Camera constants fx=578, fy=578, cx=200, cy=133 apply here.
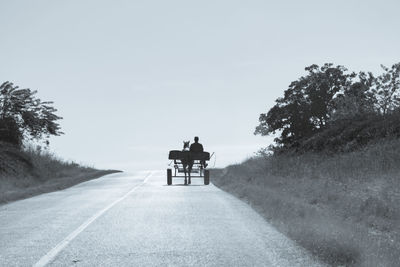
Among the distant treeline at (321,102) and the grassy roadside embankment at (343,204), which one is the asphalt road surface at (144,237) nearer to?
the grassy roadside embankment at (343,204)

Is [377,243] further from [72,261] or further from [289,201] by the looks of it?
[289,201]

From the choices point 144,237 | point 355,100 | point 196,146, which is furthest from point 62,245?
point 355,100

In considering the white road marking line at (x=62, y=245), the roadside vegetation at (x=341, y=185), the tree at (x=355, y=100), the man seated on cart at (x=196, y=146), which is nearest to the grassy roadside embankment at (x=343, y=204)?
the roadside vegetation at (x=341, y=185)

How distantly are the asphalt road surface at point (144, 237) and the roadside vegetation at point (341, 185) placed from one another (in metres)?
0.66

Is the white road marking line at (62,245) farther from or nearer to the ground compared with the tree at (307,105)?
nearer to the ground

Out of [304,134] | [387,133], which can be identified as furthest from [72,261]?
[304,134]

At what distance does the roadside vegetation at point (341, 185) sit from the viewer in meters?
9.37

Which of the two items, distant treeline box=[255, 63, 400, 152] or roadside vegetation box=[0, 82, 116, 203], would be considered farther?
distant treeline box=[255, 63, 400, 152]

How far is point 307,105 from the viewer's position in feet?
191

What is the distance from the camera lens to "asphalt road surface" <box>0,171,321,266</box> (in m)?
8.37

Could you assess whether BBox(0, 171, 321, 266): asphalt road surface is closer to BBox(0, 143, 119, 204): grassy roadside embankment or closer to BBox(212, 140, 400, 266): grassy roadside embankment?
BBox(212, 140, 400, 266): grassy roadside embankment

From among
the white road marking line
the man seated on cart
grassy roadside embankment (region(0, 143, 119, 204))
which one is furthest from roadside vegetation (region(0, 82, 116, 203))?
the white road marking line

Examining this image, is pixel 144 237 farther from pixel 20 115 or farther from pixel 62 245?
pixel 20 115

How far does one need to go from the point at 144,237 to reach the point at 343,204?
7.25m
